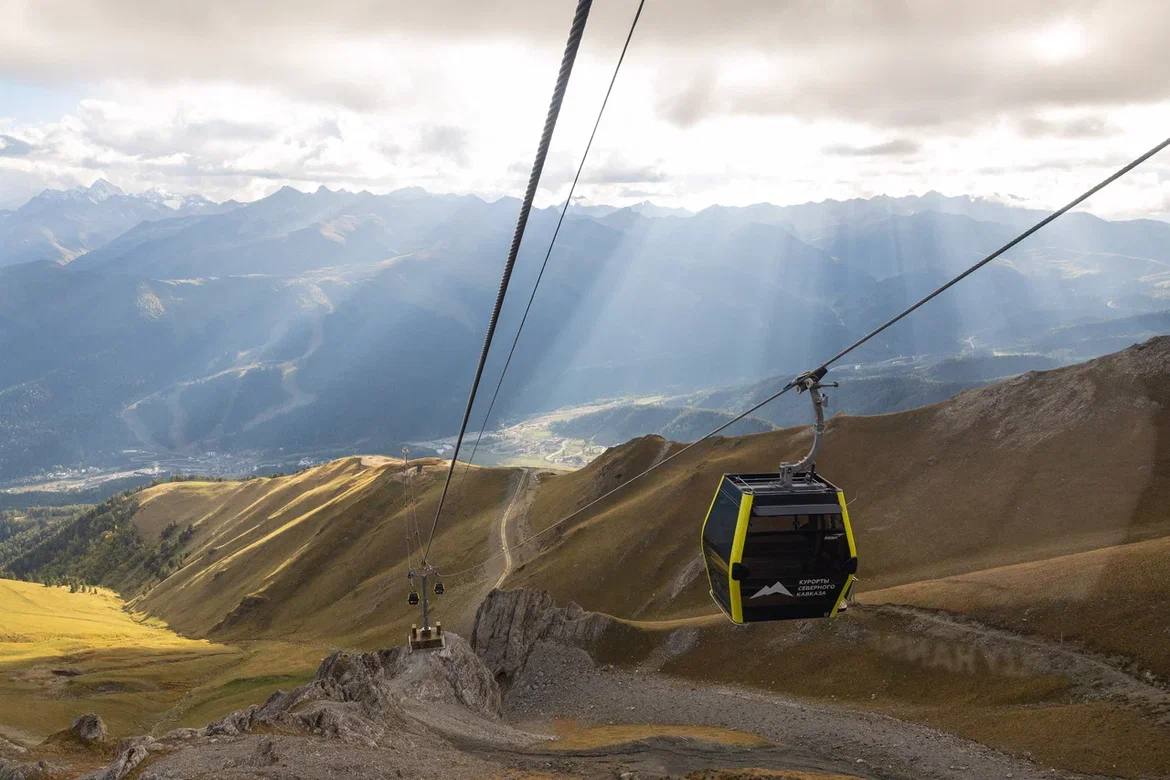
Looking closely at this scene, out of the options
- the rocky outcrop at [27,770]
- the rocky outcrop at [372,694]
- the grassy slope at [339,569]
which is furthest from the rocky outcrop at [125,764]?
the grassy slope at [339,569]

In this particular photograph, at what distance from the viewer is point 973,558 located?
2832 inches

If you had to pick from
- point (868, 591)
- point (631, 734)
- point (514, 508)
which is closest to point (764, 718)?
point (631, 734)

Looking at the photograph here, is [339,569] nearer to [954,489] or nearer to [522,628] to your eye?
[522,628]

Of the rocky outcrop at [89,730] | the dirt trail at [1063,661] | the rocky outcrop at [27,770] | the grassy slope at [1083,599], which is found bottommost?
the dirt trail at [1063,661]

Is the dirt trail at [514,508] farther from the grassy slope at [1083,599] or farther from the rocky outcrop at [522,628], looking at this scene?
the grassy slope at [1083,599]

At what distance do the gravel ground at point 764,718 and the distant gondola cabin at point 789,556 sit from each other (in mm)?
18043

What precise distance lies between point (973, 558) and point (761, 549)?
5594cm

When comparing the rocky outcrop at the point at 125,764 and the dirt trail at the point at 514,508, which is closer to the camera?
the rocky outcrop at the point at 125,764

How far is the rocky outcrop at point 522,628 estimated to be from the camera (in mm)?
69062

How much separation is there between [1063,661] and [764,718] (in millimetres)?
18708

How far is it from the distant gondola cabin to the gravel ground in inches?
710

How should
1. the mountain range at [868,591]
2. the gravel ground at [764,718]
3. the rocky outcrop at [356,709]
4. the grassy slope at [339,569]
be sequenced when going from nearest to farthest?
the rocky outcrop at [356,709] < the gravel ground at [764,718] < the mountain range at [868,591] < the grassy slope at [339,569]

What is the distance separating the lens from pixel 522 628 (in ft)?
235

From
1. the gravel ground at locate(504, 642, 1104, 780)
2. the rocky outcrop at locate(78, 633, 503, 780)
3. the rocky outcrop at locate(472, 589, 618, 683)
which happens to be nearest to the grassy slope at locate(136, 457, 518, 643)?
the rocky outcrop at locate(472, 589, 618, 683)
